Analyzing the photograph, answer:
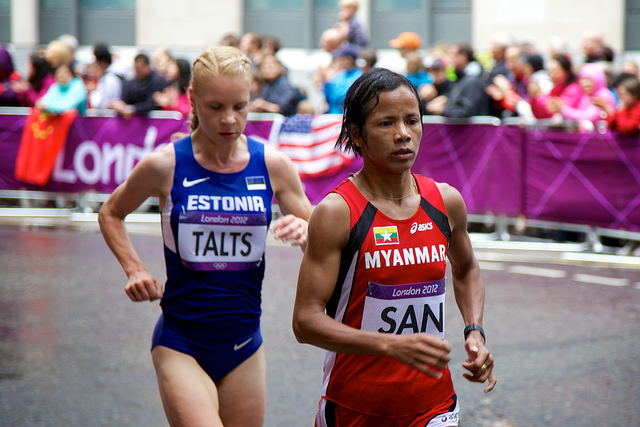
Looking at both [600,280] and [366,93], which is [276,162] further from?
[600,280]

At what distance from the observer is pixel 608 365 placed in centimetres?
663

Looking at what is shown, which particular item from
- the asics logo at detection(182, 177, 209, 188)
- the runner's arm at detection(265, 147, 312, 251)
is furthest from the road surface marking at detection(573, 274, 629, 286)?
the asics logo at detection(182, 177, 209, 188)

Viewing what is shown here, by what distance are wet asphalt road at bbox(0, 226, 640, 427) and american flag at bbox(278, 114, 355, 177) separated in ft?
6.26

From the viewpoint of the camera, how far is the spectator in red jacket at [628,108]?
9914 mm

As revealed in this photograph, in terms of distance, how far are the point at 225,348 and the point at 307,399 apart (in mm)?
2172

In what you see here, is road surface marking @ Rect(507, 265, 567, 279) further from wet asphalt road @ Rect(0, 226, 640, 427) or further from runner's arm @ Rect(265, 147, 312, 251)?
runner's arm @ Rect(265, 147, 312, 251)

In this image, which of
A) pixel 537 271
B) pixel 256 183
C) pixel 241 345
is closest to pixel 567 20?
pixel 537 271

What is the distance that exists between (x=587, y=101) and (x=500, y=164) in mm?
1237

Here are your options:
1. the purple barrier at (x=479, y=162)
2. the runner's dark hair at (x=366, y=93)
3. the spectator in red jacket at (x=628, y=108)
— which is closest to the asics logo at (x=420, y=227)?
the runner's dark hair at (x=366, y=93)

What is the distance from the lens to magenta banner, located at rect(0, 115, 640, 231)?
1025 centimetres

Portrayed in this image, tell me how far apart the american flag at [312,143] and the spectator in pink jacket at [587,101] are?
8.86 ft

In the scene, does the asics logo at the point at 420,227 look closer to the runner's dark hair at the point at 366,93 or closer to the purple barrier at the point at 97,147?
the runner's dark hair at the point at 366,93

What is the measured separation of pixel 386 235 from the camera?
3.12 meters

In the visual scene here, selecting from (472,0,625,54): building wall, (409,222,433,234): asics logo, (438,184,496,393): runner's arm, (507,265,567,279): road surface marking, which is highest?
(472,0,625,54): building wall
